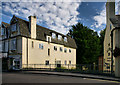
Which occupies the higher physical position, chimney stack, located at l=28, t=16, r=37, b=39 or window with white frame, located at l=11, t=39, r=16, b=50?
chimney stack, located at l=28, t=16, r=37, b=39

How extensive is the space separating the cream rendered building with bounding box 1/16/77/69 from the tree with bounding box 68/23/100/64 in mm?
14435

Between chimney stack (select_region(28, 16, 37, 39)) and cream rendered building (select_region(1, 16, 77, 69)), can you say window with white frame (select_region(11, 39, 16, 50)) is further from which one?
chimney stack (select_region(28, 16, 37, 39))

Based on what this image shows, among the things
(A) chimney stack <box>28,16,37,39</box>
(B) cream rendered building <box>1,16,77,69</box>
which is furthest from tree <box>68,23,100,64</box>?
(A) chimney stack <box>28,16,37,39</box>

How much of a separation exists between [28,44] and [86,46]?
76.9 feet

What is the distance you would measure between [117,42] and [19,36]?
665 inches

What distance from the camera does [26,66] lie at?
21.5m

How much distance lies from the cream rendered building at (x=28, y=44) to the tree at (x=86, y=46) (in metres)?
14.4

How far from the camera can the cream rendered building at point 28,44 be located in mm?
21669

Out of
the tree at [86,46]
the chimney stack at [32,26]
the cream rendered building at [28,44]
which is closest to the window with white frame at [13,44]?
the cream rendered building at [28,44]

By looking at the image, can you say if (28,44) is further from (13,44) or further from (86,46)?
(86,46)

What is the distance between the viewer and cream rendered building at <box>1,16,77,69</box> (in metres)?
21.7

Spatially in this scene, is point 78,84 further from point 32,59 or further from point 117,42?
point 32,59

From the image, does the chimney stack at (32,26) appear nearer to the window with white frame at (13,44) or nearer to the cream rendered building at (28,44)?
the cream rendered building at (28,44)

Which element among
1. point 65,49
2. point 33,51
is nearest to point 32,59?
point 33,51
